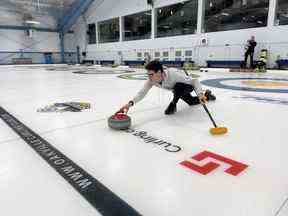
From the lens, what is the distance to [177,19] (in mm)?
14273

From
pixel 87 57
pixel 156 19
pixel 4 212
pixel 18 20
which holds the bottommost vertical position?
pixel 4 212

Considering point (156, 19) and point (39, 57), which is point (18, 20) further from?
point (156, 19)

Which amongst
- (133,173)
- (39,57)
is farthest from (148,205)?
(39,57)

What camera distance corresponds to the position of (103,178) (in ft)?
3.82

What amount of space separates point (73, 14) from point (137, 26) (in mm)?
6741

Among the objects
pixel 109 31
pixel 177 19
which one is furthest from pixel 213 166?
pixel 109 31

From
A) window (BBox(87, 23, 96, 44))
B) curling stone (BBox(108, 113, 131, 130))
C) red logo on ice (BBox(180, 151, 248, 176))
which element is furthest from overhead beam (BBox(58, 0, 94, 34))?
red logo on ice (BBox(180, 151, 248, 176))

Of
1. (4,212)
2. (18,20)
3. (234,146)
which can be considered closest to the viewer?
(4,212)

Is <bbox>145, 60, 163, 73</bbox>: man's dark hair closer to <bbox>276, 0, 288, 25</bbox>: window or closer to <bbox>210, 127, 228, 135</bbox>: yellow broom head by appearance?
<bbox>210, 127, 228, 135</bbox>: yellow broom head

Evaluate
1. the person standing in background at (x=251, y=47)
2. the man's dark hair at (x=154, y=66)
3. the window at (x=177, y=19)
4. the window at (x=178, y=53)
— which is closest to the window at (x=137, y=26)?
the window at (x=177, y=19)

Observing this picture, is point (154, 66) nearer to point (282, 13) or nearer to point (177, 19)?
point (282, 13)

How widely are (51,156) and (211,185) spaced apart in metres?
1.00

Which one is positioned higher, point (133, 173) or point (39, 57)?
point (39, 57)

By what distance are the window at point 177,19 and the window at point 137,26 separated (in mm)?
948
